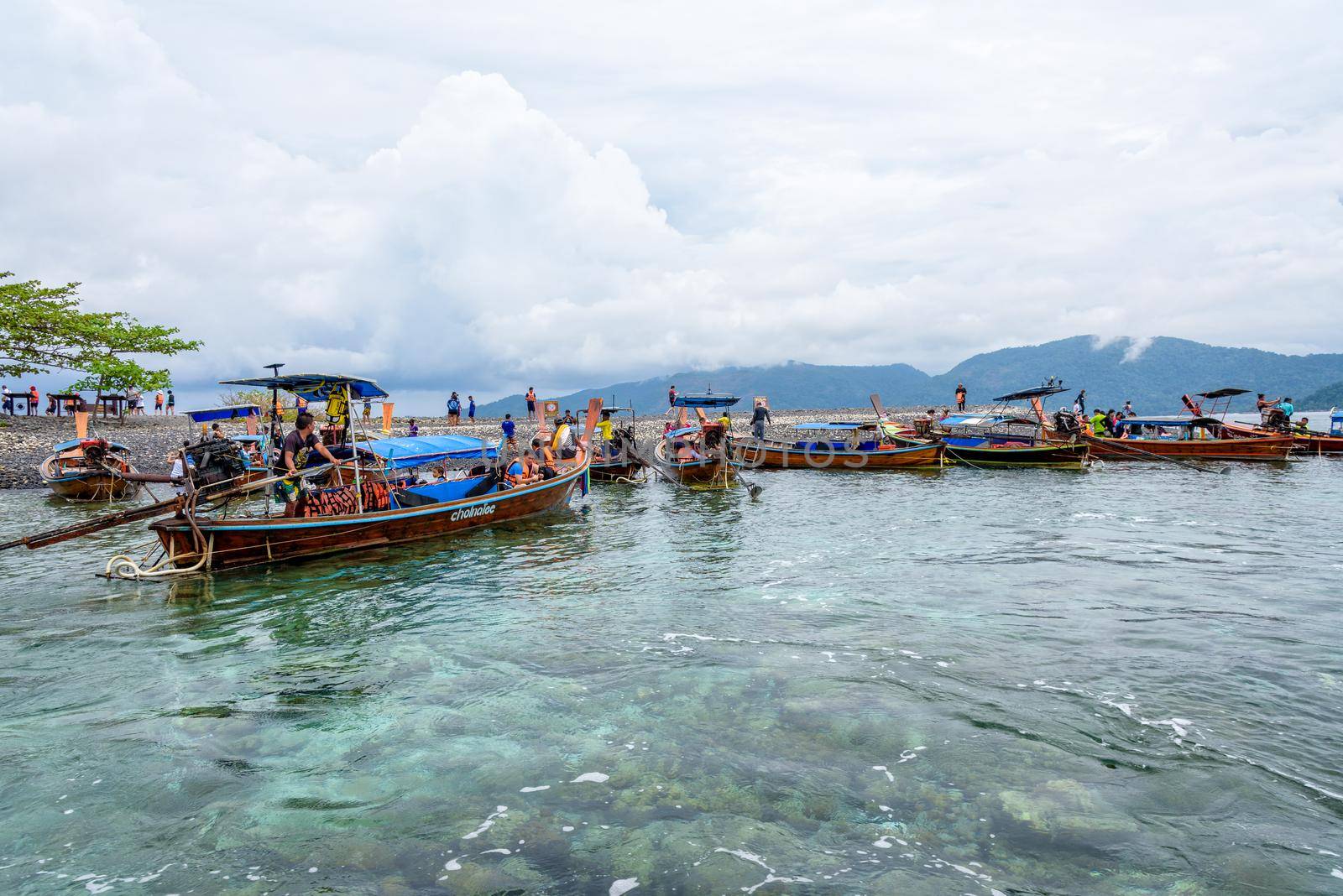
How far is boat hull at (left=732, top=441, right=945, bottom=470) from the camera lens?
37344 millimetres

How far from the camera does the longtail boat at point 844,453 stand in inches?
1471

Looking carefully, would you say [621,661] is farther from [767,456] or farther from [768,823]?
[767,456]

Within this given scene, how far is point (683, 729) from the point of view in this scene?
7.60 meters

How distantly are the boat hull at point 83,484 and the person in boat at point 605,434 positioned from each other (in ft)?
61.6

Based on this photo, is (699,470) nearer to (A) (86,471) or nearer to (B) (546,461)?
(B) (546,461)

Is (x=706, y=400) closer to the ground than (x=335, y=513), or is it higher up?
higher up

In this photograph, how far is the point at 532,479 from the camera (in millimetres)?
23484

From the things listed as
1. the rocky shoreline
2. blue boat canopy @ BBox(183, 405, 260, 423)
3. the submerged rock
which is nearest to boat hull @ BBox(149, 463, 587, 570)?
the rocky shoreline

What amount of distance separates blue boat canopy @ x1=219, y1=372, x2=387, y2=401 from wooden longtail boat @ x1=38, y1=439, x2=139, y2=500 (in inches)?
538

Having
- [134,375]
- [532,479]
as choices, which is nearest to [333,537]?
[532,479]

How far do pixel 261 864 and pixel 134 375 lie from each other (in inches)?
1801

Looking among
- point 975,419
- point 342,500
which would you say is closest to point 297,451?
point 342,500

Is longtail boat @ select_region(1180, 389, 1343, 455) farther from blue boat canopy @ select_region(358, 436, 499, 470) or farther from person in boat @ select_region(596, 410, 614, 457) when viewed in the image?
blue boat canopy @ select_region(358, 436, 499, 470)

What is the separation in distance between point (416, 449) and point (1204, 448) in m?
37.6
